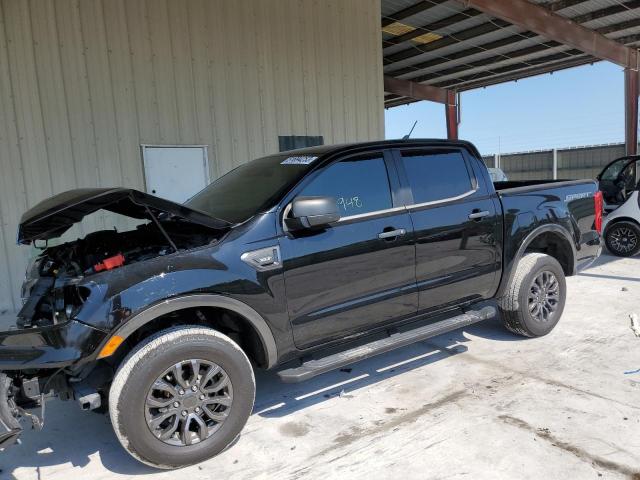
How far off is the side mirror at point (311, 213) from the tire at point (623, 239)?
719 centimetres

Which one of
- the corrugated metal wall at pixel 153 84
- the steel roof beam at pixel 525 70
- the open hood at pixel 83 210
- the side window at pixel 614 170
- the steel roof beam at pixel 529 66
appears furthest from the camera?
the steel roof beam at pixel 525 70

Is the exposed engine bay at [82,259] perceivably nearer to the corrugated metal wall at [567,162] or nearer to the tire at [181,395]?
the tire at [181,395]

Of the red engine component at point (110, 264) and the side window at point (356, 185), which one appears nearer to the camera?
the red engine component at point (110, 264)

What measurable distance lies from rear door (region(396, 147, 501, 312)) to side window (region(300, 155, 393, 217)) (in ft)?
0.68

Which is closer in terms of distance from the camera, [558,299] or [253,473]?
[253,473]

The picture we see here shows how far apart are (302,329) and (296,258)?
475mm

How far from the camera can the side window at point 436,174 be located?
151 inches

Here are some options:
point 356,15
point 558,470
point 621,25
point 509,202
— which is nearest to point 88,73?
point 356,15

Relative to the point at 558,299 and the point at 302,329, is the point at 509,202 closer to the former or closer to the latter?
the point at 558,299

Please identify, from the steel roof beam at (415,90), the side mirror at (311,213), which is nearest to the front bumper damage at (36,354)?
the side mirror at (311,213)

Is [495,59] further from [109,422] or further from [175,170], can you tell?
[109,422]

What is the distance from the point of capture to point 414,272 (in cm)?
366

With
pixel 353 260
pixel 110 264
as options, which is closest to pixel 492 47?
pixel 353 260

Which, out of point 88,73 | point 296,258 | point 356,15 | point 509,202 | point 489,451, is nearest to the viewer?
point 489,451
